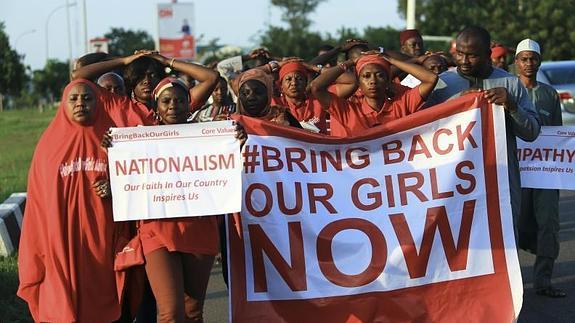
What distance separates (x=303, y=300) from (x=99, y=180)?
4.56 ft

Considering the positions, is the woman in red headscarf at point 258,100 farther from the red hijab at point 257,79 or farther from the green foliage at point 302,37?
the green foliage at point 302,37

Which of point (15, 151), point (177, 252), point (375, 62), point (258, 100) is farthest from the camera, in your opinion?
point (15, 151)

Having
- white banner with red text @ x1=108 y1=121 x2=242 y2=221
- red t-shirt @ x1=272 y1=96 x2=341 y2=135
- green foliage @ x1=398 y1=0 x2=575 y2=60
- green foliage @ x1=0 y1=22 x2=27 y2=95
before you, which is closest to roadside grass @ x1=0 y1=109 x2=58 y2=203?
white banner with red text @ x1=108 y1=121 x2=242 y2=221

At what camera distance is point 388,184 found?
5492mm

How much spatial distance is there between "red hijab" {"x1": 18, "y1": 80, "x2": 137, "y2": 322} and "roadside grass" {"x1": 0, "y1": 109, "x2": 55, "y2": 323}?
13 centimetres

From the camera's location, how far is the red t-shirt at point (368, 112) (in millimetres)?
6027

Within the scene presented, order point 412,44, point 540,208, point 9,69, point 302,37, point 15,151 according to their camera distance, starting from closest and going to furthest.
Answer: point 540,208, point 412,44, point 15,151, point 9,69, point 302,37

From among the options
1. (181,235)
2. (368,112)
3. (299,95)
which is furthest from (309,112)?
(181,235)

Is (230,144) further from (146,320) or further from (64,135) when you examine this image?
(146,320)

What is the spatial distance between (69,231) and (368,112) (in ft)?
7.42

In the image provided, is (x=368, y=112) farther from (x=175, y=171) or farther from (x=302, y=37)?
(x=302, y=37)

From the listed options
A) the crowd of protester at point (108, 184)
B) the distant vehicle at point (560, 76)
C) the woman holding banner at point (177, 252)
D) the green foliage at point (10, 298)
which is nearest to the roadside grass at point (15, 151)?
the crowd of protester at point (108, 184)

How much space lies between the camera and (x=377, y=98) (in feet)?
19.9

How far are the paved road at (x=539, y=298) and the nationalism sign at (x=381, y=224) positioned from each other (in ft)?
4.35
